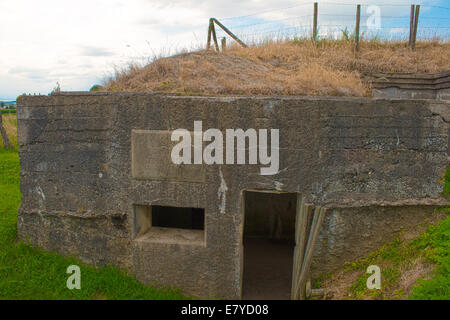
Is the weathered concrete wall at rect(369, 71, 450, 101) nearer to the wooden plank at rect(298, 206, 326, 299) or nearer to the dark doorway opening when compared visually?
the wooden plank at rect(298, 206, 326, 299)

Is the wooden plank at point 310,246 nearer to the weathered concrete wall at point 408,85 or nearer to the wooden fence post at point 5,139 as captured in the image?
the weathered concrete wall at point 408,85

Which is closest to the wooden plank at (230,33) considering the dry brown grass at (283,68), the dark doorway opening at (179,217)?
the dry brown grass at (283,68)

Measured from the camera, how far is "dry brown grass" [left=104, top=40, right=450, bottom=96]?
4652 mm

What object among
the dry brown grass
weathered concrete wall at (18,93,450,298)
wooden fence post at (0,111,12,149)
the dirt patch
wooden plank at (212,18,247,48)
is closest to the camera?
the dirt patch

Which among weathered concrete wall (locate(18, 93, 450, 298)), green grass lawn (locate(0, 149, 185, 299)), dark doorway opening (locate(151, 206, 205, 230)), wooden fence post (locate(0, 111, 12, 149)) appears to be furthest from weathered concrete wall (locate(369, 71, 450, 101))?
wooden fence post (locate(0, 111, 12, 149))

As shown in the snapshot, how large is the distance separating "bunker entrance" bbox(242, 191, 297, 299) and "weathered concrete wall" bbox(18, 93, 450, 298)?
3.26 feet

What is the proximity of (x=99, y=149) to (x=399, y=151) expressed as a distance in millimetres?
3360

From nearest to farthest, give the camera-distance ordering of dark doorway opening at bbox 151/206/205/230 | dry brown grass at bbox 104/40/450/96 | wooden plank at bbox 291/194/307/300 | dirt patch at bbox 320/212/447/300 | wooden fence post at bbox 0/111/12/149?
dirt patch at bbox 320/212/447/300
wooden plank at bbox 291/194/307/300
dry brown grass at bbox 104/40/450/96
dark doorway opening at bbox 151/206/205/230
wooden fence post at bbox 0/111/12/149

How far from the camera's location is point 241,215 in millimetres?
3744

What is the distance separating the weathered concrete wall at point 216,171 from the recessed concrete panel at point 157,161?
1 cm

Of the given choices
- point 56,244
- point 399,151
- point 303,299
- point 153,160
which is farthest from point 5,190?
point 399,151

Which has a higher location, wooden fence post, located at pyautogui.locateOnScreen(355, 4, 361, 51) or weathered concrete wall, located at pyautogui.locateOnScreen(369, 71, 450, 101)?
wooden fence post, located at pyautogui.locateOnScreen(355, 4, 361, 51)

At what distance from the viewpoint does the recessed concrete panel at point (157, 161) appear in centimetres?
375

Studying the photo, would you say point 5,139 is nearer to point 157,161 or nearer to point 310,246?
point 157,161
